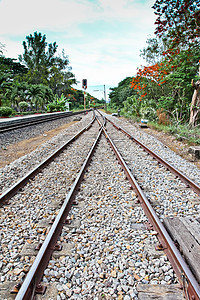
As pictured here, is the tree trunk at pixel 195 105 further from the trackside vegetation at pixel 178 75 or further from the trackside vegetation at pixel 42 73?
the trackside vegetation at pixel 42 73

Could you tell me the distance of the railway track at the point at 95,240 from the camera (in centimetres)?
192

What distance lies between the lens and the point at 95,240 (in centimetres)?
257

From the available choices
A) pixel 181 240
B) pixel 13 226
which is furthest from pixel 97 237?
pixel 13 226

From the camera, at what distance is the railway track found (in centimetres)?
192

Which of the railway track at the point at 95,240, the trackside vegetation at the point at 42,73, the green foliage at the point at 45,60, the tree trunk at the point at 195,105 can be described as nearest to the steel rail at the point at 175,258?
the railway track at the point at 95,240

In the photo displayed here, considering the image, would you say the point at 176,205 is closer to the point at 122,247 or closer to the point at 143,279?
the point at 122,247

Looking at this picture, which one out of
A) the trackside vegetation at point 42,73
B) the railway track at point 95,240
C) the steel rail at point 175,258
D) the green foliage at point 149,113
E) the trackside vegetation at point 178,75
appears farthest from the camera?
the trackside vegetation at point 42,73

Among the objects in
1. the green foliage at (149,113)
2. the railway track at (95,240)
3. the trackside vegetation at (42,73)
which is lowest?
the railway track at (95,240)

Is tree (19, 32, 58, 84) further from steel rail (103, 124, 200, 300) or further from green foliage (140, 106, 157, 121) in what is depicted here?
steel rail (103, 124, 200, 300)

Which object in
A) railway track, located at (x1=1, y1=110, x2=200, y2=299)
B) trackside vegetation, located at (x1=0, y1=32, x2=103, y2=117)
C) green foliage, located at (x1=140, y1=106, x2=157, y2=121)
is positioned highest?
trackside vegetation, located at (x1=0, y1=32, x2=103, y2=117)

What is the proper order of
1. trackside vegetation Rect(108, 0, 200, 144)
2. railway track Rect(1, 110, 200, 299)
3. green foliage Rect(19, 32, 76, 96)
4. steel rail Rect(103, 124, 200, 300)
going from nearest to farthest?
steel rail Rect(103, 124, 200, 300), railway track Rect(1, 110, 200, 299), trackside vegetation Rect(108, 0, 200, 144), green foliage Rect(19, 32, 76, 96)

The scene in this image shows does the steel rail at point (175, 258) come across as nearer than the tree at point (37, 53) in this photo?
Yes

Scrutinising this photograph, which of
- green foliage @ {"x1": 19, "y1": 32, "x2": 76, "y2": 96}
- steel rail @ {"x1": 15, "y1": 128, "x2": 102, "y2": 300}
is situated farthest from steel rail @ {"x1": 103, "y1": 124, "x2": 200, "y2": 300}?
green foliage @ {"x1": 19, "y1": 32, "x2": 76, "y2": 96}

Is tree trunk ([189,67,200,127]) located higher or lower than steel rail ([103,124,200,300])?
higher
